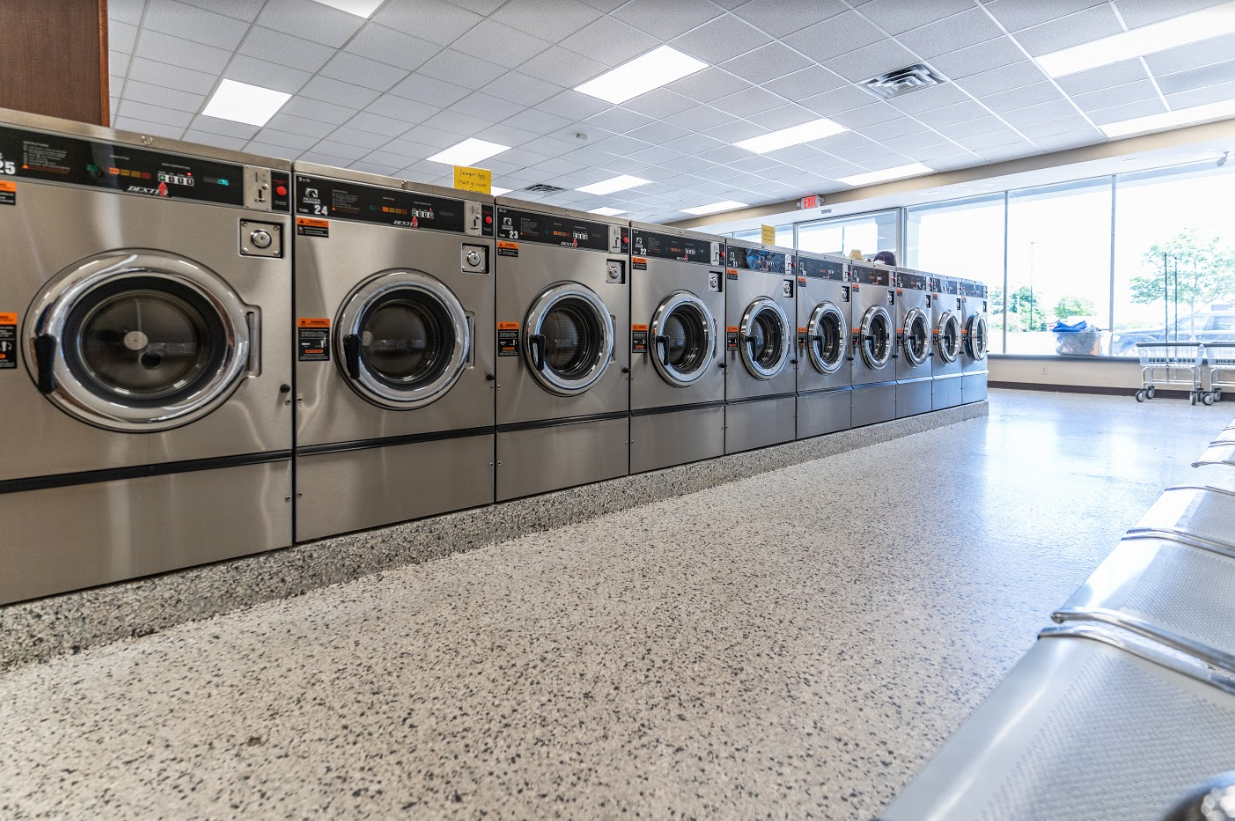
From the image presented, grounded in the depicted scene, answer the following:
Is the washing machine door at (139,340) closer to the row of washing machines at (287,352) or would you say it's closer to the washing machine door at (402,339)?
the row of washing machines at (287,352)

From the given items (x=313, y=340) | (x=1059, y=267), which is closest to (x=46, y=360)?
(x=313, y=340)

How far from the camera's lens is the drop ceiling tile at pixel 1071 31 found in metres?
4.86

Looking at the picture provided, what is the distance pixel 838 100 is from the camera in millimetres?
6527

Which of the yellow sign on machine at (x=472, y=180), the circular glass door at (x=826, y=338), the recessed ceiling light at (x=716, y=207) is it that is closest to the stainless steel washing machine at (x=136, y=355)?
the yellow sign on machine at (x=472, y=180)

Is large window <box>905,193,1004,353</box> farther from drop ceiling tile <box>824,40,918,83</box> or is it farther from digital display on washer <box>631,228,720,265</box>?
digital display on washer <box>631,228,720,265</box>

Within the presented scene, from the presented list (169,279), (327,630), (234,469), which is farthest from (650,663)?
(169,279)

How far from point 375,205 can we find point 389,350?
1.86ft

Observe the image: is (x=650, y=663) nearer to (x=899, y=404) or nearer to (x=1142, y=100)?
(x=899, y=404)

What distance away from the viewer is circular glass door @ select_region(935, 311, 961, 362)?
21.0ft

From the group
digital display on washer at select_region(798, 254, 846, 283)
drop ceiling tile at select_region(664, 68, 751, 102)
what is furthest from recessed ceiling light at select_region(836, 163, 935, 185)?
digital display on washer at select_region(798, 254, 846, 283)

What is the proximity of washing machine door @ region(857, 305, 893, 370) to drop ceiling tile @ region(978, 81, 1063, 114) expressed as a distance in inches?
122

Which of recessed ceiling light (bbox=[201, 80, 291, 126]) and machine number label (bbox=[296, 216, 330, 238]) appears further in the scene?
recessed ceiling light (bbox=[201, 80, 291, 126])

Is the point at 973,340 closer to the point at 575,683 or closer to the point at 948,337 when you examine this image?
the point at 948,337

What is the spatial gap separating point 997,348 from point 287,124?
11323mm
